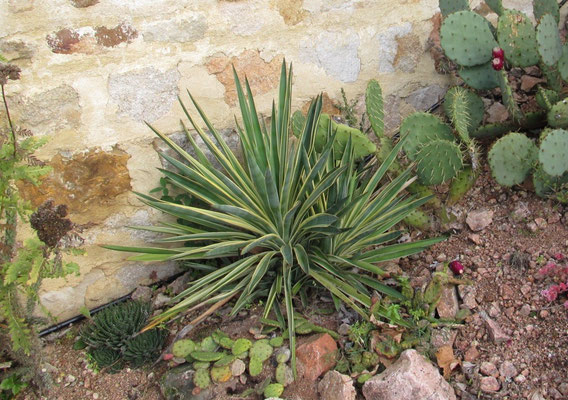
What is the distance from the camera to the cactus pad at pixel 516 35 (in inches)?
115

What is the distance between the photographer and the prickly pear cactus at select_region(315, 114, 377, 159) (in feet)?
9.63

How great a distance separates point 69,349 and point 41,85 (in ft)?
4.09

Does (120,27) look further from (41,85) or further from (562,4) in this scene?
(562,4)

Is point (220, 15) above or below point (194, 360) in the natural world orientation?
above

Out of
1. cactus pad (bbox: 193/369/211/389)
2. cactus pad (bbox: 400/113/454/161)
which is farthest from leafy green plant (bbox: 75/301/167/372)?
cactus pad (bbox: 400/113/454/161)

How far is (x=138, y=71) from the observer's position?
2.88 m

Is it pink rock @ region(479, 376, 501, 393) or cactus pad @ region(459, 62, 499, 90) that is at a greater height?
cactus pad @ region(459, 62, 499, 90)

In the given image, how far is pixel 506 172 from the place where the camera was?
9.30 feet

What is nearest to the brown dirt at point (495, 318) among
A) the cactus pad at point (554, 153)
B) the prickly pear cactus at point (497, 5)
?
the cactus pad at point (554, 153)

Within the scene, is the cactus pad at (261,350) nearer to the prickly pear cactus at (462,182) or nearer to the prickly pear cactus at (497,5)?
the prickly pear cactus at (462,182)

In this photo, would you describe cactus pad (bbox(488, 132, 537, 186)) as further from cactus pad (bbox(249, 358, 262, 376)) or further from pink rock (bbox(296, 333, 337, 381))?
cactus pad (bbox(249, 358, 262, 376))

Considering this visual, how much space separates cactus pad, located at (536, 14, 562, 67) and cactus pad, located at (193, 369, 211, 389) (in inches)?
82.1

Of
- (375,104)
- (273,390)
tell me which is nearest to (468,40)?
(375,104)

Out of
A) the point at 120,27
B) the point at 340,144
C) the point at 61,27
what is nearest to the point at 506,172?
the point at 340,144
